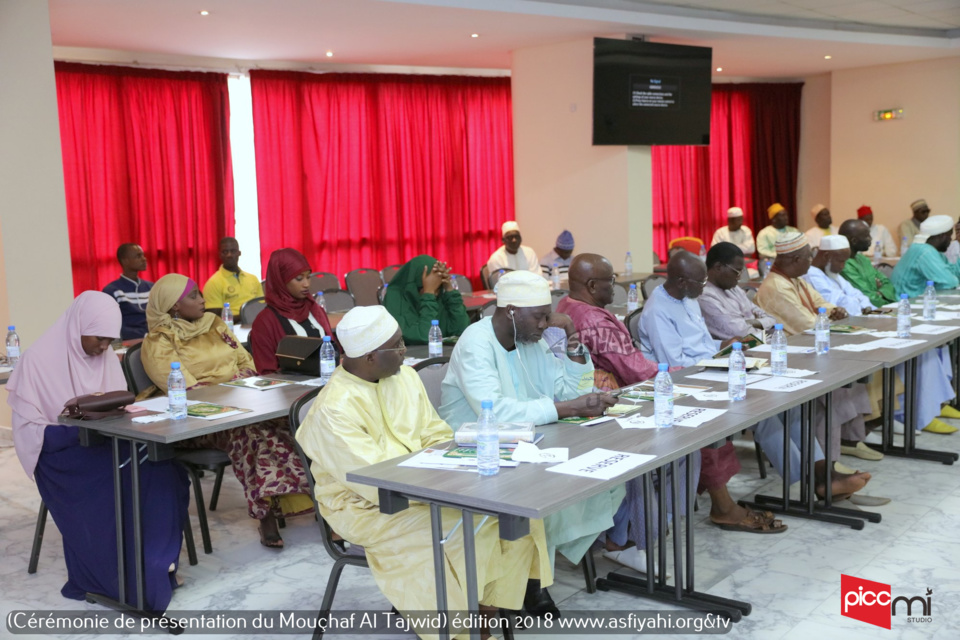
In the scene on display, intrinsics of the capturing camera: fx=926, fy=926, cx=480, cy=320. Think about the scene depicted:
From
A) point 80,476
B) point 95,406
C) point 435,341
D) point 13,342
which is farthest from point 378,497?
point 13,342

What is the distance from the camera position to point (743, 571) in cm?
367

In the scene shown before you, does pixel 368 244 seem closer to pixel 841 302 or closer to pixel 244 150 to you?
pixel 244 150

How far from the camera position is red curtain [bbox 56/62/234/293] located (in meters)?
8.51

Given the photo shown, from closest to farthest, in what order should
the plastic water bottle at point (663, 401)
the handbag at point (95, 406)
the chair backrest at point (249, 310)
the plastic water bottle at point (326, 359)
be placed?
1. the plastic water bottle at point (663, 401)
2. the handbag at point (95, 406)
3. the plastic water bottle at point (326, 359)
4. the chair backrest at point (249, 310)

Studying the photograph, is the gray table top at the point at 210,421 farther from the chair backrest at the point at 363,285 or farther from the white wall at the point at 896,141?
the white wall at the point at 896,141

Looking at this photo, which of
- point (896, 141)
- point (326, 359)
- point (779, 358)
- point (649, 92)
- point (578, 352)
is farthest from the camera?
point (896, 141)

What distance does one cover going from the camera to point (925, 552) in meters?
3.82

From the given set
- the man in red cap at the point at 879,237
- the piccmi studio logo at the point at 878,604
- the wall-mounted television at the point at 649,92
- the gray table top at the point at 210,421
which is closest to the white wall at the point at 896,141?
the man in red cap at the point at 879,237

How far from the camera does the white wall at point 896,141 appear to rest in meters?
11.9

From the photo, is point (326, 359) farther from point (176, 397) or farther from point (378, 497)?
point (378, 497)

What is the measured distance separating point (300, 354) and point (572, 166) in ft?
19.4

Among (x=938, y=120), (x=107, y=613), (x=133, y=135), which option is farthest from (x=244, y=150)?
(x=938, y=120)

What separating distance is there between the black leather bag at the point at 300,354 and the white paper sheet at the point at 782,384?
1.92 metres

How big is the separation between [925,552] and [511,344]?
77.9 inches
